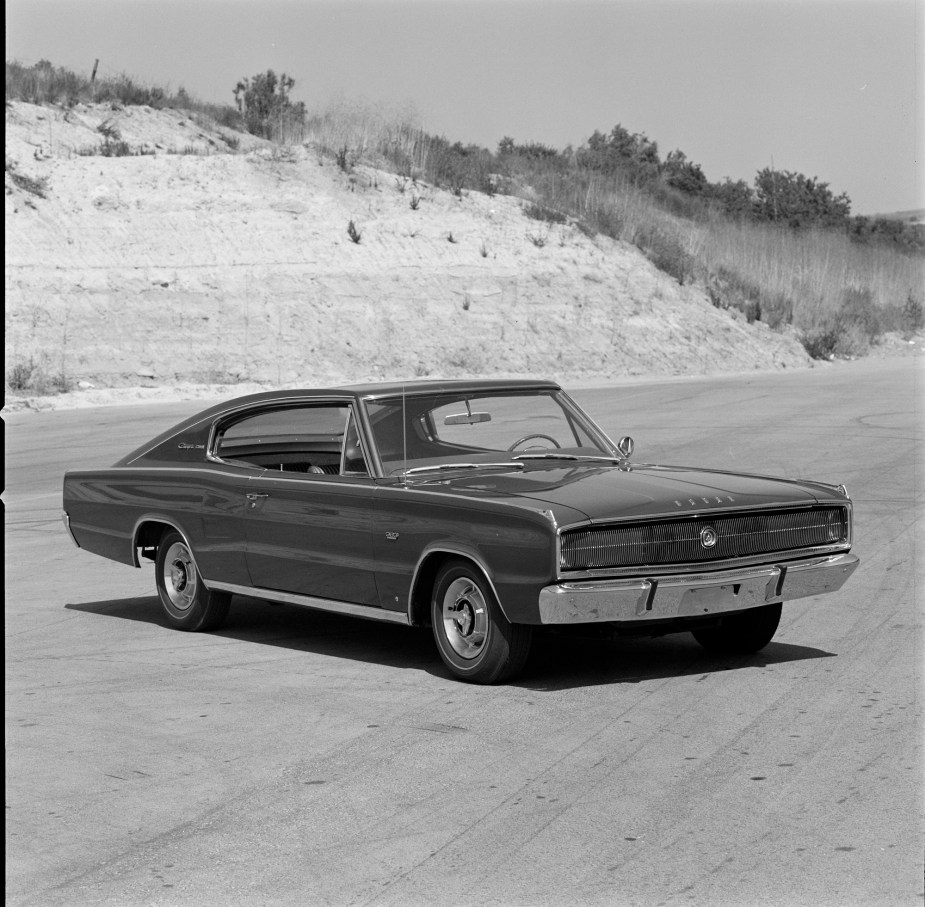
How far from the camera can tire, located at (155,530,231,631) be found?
334 inches

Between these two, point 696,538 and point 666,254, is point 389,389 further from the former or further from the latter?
point 666,254

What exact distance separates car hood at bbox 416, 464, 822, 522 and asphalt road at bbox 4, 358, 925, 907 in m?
0.84

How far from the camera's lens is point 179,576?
868cm

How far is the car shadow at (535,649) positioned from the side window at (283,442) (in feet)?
3.06

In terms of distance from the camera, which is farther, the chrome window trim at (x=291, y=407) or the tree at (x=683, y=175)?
the tree at (x=683, y=175)

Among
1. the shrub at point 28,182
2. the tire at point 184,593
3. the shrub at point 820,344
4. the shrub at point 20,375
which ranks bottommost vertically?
the tire at point 184,593

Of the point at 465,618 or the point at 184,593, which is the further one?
the point at 184,593

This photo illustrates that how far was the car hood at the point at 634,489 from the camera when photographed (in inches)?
266

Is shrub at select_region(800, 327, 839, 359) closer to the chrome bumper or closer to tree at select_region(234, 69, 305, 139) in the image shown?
tree at select_region(234, 69, 305, 139)

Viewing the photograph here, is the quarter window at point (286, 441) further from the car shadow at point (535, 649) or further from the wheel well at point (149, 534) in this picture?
the car shadow at point (535, 649)

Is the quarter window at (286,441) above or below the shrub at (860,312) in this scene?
below

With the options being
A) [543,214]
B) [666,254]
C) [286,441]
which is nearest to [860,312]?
[666,254]

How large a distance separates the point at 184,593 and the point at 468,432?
6.76 feet

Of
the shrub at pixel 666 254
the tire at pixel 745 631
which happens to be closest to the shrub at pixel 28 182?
the shrub at pixel 666 254
